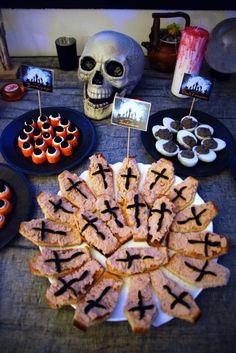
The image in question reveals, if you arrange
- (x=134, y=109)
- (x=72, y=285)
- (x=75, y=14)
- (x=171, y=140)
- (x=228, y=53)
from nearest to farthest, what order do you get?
(x=72, y=285), (x=134, y=109), (x=171, y=140), (x=228, y=53), (x=75, y=14)

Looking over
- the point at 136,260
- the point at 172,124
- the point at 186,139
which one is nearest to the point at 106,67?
the point at 172,124

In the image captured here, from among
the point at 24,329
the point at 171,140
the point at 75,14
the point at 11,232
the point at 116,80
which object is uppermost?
the point at 75,14

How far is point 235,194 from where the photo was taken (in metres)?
1.56

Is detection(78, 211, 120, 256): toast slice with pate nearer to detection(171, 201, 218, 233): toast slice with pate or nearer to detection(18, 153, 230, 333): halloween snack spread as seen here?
detection(18, 153, 230, 333): halloween snack spread

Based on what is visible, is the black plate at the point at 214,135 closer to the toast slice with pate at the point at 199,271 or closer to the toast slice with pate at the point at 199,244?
the toast slice with pate at the point at 199,244

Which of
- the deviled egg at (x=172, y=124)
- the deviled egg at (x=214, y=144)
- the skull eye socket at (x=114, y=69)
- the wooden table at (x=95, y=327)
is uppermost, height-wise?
the skull eye socket at (x=114, y=69)

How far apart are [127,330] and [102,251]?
317 millimetres

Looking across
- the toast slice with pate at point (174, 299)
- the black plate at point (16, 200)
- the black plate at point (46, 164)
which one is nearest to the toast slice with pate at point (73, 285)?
the toast slice with pate at point (174, 299)

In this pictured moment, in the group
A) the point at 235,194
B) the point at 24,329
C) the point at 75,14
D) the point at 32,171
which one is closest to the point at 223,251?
the point at 235,194

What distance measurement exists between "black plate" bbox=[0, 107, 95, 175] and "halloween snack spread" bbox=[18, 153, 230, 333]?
142mm

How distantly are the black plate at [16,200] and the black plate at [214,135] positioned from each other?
69 centimetres

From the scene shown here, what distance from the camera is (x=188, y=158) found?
157 centimetres

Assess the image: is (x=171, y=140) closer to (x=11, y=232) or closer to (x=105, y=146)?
(x=105, y=146)

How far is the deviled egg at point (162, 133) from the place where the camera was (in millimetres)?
1679
